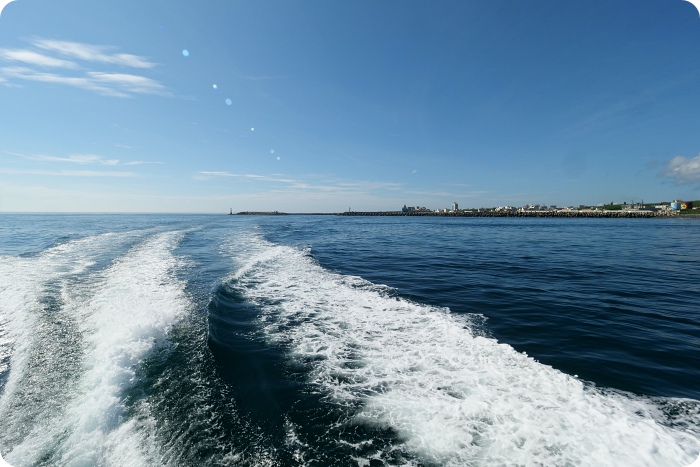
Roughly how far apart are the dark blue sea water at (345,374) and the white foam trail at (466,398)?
0.03 meters

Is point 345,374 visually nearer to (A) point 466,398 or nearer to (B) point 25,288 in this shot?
(A) point 466,398

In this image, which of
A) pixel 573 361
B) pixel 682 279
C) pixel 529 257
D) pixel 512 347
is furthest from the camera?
pixel 529 257

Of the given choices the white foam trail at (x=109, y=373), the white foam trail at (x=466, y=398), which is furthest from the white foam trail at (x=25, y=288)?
the white foam trail at (x=466, y=398)

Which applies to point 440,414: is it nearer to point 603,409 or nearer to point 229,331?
point 603,409

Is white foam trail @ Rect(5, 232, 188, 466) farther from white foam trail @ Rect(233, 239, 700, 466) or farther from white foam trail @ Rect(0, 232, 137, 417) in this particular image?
white foam trail @ Rect(233, 239, 700, 466)

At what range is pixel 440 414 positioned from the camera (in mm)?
4289

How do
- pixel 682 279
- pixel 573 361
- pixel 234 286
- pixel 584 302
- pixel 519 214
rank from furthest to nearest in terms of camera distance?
1. pixel 519 214
2. pixel 682 279
3. pixel 234 286
4. pixel 584 302
5. pixel 573 361

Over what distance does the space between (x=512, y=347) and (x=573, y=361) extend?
1.14m

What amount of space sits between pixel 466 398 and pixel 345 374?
223 cm

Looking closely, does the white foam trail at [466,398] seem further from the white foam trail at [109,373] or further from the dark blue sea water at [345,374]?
the white foam trail at [109,373]

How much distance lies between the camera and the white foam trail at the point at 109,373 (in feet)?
11.8

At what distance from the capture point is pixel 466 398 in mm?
4656

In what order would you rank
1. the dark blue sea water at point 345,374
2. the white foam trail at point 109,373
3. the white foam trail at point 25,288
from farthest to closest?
the white foam trail at point 25,288, the dark blue sea water at point 345,374, the white foam trail at point 109,373

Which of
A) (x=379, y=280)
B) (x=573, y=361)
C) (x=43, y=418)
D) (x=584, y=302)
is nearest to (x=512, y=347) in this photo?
(x=573, y=361)
